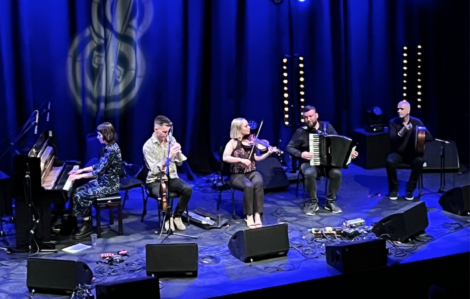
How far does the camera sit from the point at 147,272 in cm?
740

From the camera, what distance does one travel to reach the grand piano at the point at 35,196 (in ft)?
25.8

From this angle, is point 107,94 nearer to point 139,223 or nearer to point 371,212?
point 139,223

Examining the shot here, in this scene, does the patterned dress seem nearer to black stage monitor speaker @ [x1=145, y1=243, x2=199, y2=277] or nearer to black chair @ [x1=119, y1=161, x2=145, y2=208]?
black chair @ [x1=119, y1=161, x2=145, y2=208]

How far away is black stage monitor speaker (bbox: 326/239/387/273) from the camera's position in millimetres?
7293

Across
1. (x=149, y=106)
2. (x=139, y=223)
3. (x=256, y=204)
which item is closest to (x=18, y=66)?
(x=149, y=106)

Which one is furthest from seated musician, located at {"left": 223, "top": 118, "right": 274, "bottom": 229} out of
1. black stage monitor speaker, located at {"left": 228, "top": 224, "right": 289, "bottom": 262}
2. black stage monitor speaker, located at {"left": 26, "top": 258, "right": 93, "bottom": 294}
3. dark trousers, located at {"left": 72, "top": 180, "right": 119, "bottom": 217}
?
black stage monitor speaker, located at {"left": 26, "top": 258, "right": 93, "bottom": 294}

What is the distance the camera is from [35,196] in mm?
8023

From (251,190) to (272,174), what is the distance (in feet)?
5.10

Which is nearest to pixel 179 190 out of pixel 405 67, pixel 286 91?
pixel 286 91

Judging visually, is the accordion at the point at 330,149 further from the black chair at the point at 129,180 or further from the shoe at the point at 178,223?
the black chair at the point at 129,180

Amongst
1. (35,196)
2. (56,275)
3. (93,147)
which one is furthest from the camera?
(93,147)

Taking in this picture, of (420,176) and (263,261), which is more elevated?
(420,176)

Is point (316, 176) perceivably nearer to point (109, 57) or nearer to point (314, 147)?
point (314, 147)

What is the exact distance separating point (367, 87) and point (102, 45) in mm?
4225
